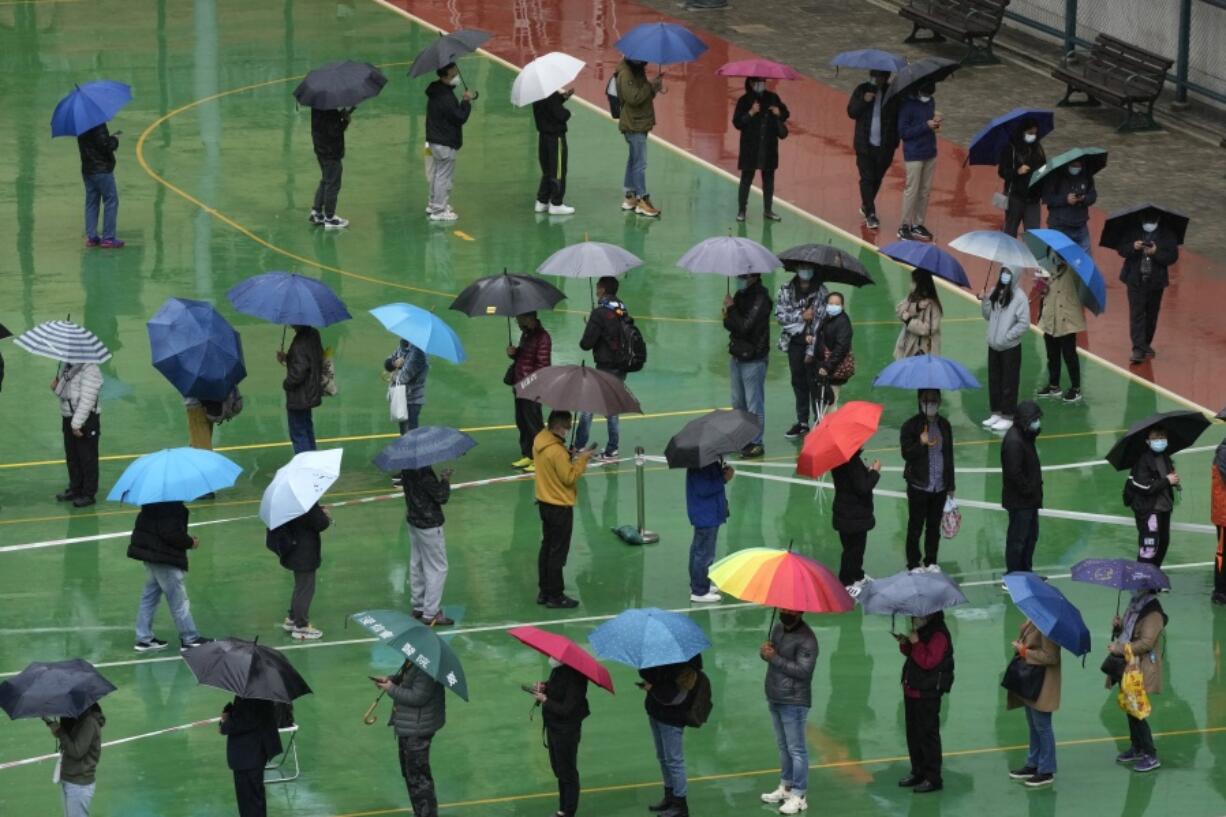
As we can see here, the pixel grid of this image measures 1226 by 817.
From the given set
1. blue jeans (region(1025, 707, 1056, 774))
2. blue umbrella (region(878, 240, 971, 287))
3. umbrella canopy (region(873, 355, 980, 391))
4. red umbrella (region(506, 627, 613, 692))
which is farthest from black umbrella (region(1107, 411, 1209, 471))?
red umbrella (region(506, 627, 613, 692))

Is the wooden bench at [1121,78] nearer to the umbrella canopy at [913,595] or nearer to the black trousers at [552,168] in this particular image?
the black trousers at [552,168]

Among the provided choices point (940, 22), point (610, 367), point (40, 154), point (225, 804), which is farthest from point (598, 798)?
point (940, 22)

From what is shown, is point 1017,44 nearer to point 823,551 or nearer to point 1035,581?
point 823,551

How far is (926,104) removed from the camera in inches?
1184

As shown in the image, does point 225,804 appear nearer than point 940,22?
Yes

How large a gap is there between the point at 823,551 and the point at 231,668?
729 centimetres

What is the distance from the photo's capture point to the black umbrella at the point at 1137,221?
2592cm

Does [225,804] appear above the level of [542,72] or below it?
below

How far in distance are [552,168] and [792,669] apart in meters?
15.1

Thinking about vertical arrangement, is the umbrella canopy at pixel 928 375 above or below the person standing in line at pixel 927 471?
above

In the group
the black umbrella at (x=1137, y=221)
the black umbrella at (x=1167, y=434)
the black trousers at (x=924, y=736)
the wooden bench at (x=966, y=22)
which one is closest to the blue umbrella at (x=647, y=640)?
the black trousers at (x=924, y=736)

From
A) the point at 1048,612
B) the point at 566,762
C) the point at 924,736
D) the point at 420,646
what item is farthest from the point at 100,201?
the point at 1048,612

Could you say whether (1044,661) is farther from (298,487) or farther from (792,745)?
(298,487)

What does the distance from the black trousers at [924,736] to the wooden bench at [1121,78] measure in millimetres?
19247
